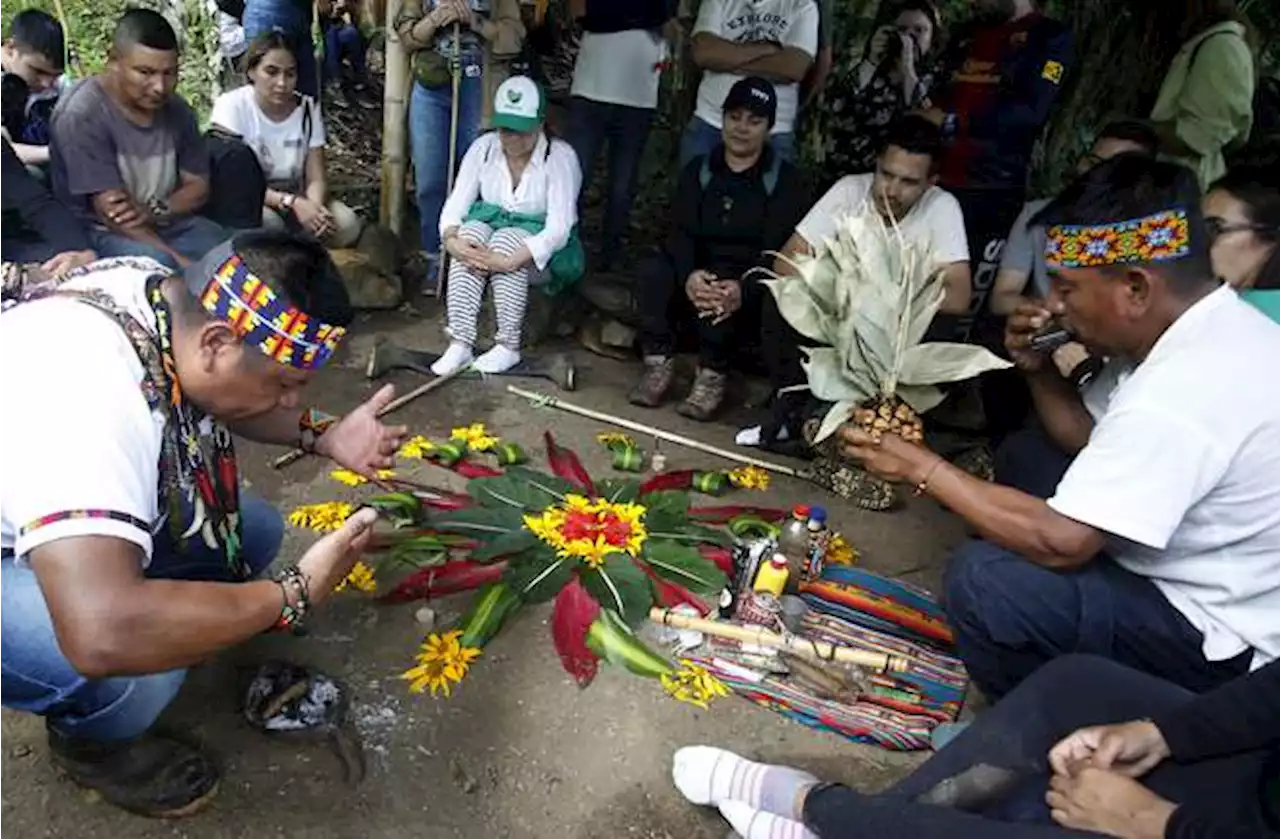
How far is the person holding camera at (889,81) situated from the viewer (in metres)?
4.88

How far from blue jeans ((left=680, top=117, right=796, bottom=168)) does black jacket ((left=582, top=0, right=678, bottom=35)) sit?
1.62 ft

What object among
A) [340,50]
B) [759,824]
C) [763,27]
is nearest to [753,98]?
[763,27]

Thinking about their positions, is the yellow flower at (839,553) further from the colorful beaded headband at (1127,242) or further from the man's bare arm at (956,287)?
the colorful beaded headband at (1127,242)

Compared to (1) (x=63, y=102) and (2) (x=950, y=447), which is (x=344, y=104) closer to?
(1) (x=63, y=102)

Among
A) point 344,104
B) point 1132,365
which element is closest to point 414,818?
point 1132,365

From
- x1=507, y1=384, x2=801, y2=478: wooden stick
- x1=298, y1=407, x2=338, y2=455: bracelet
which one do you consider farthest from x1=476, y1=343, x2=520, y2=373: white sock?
x1=298, y1=407, x2=338, y2=455: bracelet

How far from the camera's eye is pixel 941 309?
396 cm

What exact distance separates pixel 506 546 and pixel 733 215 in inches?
75.0

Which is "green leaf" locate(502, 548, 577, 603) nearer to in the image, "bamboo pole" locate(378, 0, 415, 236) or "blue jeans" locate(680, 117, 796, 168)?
"blue jeans" locate(680, 117, 796, 168)

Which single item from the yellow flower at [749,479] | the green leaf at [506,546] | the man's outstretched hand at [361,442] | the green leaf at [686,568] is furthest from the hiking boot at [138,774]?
the yellow flower at [749,479]

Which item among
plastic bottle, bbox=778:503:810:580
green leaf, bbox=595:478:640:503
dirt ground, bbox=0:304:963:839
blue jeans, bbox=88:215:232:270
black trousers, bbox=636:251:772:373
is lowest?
dirt ground, bbox=0:304:963:839

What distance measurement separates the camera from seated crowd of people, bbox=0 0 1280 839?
1.91m

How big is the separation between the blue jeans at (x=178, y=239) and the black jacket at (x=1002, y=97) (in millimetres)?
3035

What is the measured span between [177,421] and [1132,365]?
2151mm
